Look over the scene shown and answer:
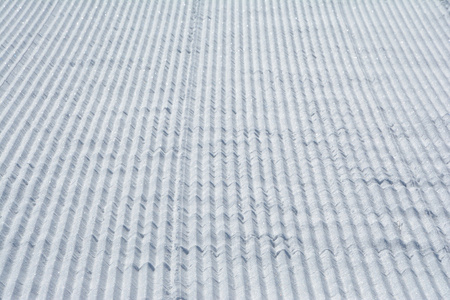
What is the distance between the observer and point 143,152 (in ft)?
14.8

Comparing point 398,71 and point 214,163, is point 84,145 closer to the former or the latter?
point 214,163

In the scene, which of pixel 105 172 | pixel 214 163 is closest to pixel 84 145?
pixel 105 172

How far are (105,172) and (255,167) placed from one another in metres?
1.19

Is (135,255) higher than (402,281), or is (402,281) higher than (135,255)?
(135,255)

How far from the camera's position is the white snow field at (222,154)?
11.3 feet

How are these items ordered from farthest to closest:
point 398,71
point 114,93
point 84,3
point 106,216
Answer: point 84,3, point 398,71, point 114,93, point 106,216

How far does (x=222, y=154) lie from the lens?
14.9ft

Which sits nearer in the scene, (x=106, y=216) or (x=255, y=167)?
(x=106, y=216)

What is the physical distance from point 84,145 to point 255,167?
1.44m

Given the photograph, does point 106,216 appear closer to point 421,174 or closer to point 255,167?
point 255,167

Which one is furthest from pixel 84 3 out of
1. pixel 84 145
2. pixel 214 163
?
pixel 214 163

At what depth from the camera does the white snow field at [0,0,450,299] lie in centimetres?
346

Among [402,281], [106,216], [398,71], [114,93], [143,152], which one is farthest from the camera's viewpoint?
[398,71]

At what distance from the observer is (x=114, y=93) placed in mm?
5324
